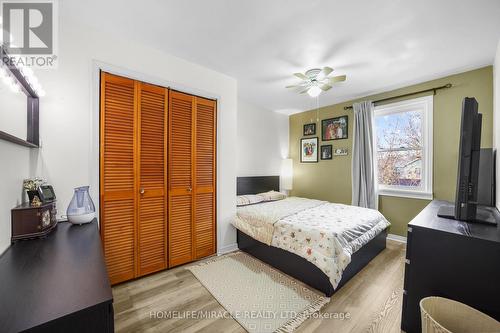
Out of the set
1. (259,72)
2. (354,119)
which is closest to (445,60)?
(354,119)

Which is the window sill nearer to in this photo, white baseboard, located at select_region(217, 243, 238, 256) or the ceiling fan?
the ceiling fan

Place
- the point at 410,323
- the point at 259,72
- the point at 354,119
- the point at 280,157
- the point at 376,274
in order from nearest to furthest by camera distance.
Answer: the point at 410,323 < the point at 376,274 < the point at 259,72 < the point at 354,119 < the point at 280,157

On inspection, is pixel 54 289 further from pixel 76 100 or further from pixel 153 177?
pixel 76 100

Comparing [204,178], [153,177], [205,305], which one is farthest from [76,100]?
[205,305]

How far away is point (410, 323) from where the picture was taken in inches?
59.7

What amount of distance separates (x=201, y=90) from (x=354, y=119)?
9.43 ft

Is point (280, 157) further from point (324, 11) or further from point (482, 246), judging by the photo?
point (482, 246)

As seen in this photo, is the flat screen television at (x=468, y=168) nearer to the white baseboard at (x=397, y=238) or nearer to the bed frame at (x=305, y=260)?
the bed frame at (x=305, y=260)

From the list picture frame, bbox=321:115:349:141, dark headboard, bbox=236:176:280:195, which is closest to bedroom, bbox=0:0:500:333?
picture frame, bbox=321:115:349:141

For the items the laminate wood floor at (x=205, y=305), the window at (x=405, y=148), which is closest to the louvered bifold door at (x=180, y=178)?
the laminate wood floor at (x=205, y=305)

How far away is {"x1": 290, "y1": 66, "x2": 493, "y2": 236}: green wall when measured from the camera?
2.71 metres

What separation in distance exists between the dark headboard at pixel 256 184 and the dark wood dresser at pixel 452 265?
2.74m

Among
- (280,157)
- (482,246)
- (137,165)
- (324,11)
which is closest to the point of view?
(482,246)

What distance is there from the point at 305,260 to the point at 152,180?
1936 mm
